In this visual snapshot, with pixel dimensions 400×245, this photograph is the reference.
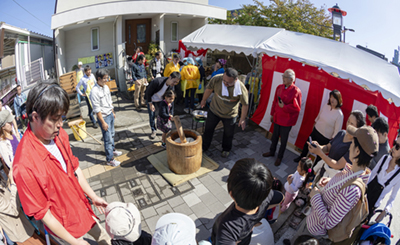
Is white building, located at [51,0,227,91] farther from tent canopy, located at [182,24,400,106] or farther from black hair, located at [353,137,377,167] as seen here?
black hair, located at [353,137,377,167]

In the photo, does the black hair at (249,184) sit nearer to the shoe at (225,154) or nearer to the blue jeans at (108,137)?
the shoe at (225,154)

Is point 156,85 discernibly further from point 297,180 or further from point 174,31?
point 174,31

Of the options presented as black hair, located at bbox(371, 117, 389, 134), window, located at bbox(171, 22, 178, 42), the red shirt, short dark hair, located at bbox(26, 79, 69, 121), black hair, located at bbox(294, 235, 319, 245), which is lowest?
black hair, located at bbox(294, 235, 319, 245)

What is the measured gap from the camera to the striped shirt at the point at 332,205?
6.50 feet

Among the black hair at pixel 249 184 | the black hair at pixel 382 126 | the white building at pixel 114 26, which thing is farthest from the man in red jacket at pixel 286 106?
the white building at pixel 114 26

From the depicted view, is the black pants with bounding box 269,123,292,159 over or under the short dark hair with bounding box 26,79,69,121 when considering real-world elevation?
under

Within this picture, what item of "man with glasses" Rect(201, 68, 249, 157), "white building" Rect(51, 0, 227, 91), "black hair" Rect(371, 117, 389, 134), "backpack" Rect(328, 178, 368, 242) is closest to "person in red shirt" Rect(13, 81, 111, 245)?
"backpack" Rect(328, 178, 368, 242)

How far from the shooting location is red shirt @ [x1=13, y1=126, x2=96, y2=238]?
153 cm

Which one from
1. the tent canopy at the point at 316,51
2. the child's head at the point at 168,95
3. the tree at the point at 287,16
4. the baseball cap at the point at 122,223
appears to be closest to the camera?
the baseball cap at the point at 122,223

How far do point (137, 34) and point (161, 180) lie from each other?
385 inches

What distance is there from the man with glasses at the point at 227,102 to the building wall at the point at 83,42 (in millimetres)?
7983

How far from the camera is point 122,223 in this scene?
1.78 metres

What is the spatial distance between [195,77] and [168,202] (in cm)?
514

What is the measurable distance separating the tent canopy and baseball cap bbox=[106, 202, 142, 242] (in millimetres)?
4372
